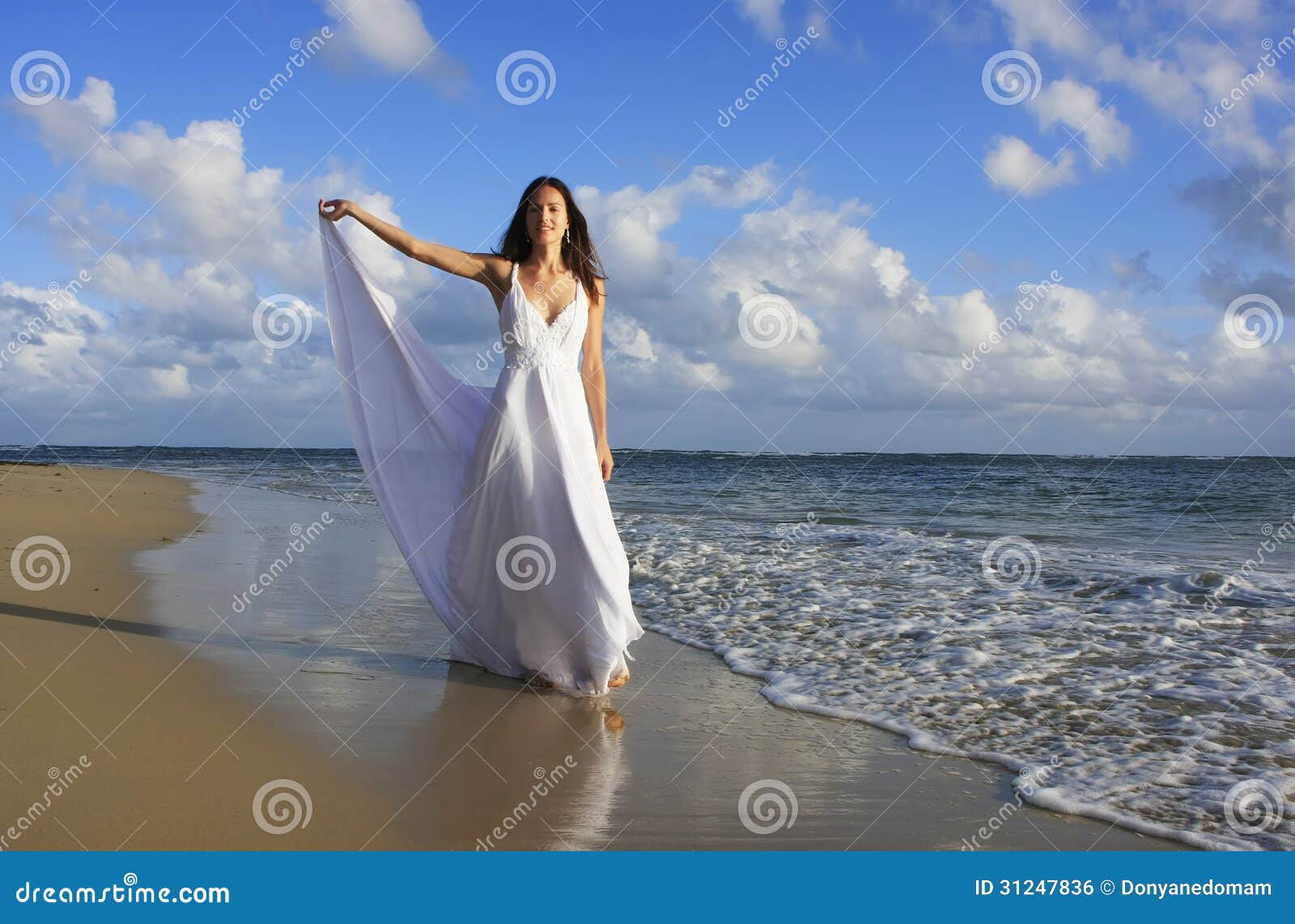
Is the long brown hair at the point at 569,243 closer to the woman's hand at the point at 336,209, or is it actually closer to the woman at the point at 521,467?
the woman at the point at 521,467

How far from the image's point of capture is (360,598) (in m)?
6.68

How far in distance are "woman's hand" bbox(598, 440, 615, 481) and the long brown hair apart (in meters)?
0.71

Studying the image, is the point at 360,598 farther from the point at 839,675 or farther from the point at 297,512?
the point at 297,512

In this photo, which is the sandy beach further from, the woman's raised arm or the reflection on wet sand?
the woman's raised arm

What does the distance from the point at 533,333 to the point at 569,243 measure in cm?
51

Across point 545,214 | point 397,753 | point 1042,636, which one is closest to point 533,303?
point 545,214

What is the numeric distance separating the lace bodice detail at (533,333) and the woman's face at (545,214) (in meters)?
0.19

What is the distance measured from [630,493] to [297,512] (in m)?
8.16

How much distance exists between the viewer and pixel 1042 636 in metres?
5.88

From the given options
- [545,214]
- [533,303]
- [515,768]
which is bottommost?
[515,768]

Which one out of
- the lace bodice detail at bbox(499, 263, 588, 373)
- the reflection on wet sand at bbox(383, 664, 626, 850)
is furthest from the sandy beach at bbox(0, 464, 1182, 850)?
the lace bodice detail at bbox(499, 263, 588, 373)

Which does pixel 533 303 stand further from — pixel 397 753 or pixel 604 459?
pixel 397 753

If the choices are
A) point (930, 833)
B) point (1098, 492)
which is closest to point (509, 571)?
point (930, 833)

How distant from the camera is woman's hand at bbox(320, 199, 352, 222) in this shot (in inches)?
183
